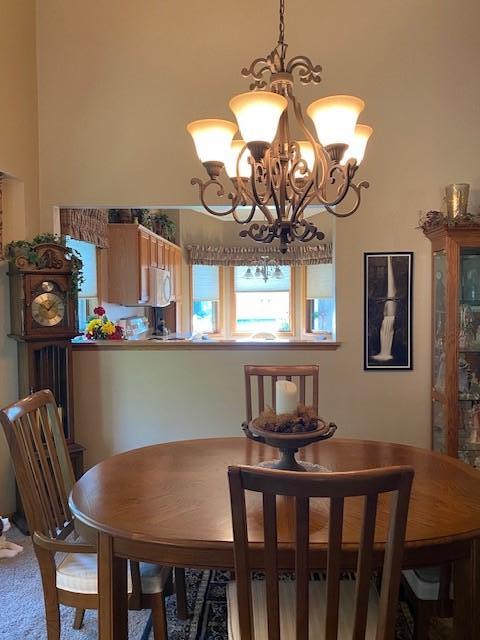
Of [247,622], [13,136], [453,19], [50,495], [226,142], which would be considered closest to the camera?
[247,622]

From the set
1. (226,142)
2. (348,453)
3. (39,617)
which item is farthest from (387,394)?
(39,617)

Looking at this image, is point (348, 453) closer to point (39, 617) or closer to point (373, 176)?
point (39, 617)

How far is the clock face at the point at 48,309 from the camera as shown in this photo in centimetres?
299

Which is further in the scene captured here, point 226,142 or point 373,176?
point 373,176

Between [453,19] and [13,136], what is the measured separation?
2.99m

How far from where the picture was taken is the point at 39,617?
2117 mm

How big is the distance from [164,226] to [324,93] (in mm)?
3110

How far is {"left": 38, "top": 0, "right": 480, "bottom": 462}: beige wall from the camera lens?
10.8 feet

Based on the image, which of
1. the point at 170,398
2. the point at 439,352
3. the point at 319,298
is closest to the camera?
the point at 439,352

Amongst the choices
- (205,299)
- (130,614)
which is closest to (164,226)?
(205,299)

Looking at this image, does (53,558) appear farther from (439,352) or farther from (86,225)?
(86,225)

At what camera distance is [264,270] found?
693cm

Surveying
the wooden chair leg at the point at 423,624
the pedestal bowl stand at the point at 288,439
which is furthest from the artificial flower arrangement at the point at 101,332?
the wooden chair leg at the point at 423,624

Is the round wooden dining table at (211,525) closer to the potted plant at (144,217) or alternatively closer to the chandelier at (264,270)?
the potted plant at (144,217)
